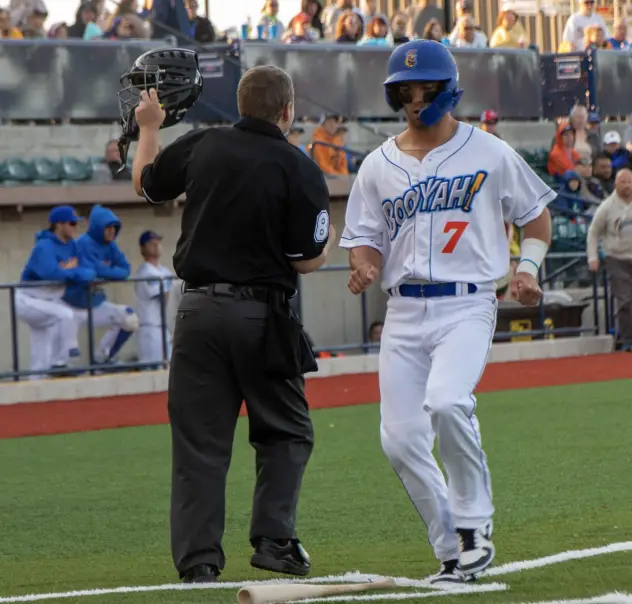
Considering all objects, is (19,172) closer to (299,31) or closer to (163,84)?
(299,31)

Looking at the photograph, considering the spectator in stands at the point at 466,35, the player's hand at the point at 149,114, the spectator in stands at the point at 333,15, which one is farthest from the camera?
the spectator in stands at the point at 466,35

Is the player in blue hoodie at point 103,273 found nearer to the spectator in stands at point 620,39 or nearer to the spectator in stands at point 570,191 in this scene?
the spectator in stands at point 570,191

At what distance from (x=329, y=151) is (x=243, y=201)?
14805mm

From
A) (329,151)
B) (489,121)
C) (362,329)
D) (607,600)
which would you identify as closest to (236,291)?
(607,600)

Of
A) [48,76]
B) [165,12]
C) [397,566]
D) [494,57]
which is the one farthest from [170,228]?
[397,566]

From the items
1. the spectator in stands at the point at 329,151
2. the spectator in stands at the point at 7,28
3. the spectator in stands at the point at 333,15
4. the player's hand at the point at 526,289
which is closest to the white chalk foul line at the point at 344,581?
the player's hand at the point at 526,289

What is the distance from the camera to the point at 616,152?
24484mm

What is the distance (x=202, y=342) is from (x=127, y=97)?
1220 millimetres

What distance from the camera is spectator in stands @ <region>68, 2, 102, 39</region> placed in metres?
20.9

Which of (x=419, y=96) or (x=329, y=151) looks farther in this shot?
(x=329, y=151)

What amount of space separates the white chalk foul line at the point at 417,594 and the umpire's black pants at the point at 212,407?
838 millimetres

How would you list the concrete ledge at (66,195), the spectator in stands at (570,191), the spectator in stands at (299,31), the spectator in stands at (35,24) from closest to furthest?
the concrete ledge at (66,195) → the spectator in stands at (35,24) → the spectator in stands at (299,31) → the spectator in stands at (570,191)

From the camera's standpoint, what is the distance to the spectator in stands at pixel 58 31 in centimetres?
2019

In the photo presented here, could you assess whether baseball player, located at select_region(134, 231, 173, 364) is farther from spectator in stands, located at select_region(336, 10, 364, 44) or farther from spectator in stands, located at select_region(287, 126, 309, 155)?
spectator in stands, located at select_region(336, 10, 364, 44)
